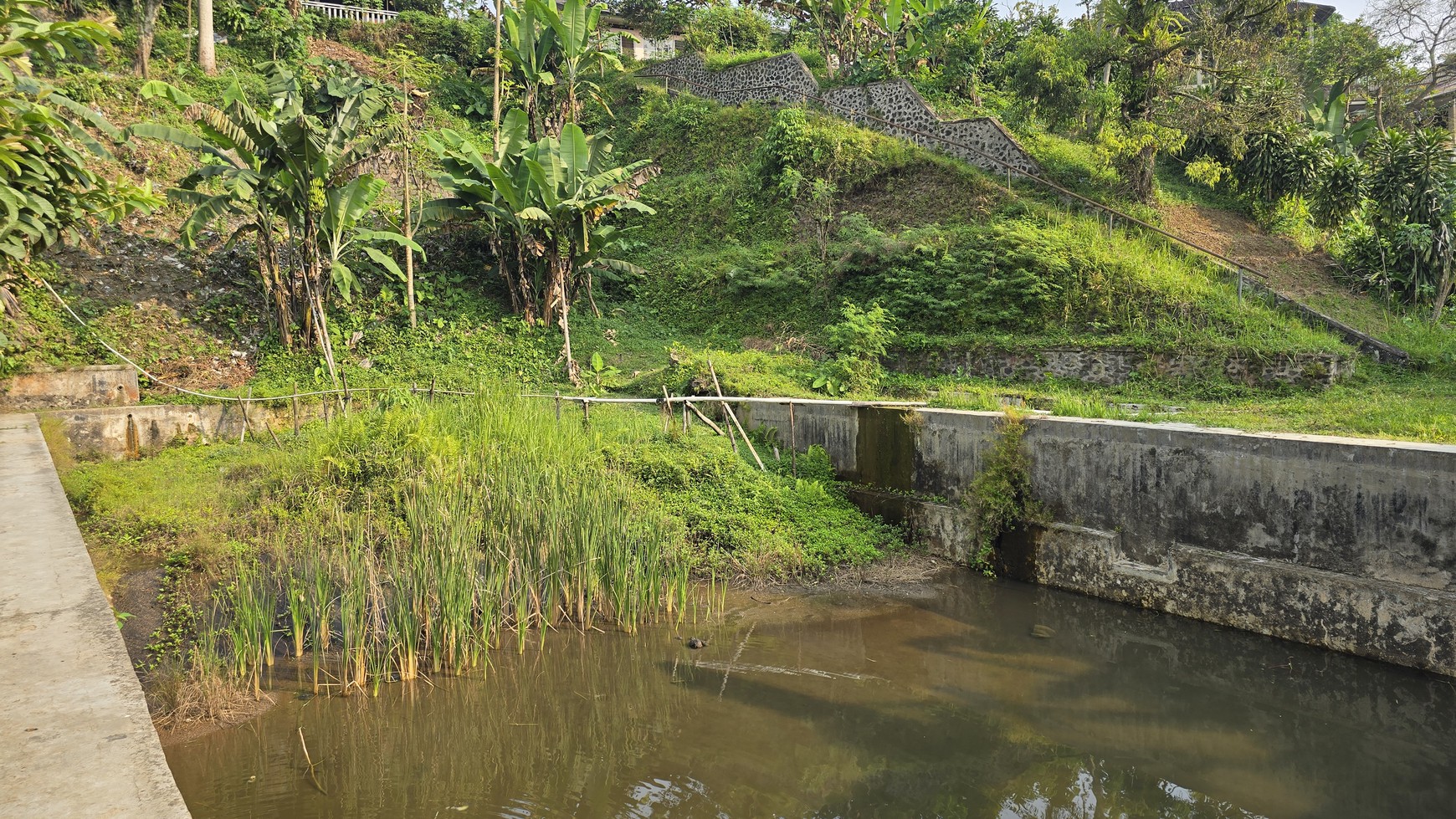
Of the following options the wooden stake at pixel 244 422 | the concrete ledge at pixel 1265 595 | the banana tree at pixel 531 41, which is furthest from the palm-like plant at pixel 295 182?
the concrete ledge at pixel 1265 595

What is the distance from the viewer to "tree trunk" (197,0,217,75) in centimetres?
1634

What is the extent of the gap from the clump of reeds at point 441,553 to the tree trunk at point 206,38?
41.9 feet

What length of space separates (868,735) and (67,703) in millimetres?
3752

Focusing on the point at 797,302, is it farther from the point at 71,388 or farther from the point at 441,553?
the point at 71,388

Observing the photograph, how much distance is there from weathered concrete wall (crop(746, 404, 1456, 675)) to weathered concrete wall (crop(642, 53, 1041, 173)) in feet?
26.4

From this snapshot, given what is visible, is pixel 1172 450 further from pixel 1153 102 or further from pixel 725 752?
pixel 1153 102

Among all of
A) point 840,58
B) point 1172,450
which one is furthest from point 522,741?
point 840,58

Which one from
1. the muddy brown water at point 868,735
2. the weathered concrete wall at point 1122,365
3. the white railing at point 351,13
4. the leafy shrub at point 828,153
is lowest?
the muddy brown water at point 868,735

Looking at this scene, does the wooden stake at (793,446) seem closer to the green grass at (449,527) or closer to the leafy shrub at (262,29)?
the green grass at (449,527)

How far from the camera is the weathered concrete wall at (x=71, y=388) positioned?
9.47m

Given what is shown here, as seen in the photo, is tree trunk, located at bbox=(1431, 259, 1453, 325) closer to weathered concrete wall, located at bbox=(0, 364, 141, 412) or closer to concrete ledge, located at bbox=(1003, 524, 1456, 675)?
concrete ledge, located at bbox=(1003, 524, 1456, 675)

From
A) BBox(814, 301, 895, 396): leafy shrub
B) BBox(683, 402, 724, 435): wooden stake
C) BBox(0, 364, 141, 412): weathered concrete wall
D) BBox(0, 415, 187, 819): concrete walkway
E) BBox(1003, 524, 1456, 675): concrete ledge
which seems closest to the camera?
BBox(0, 415, 187, 819): concrete walkway

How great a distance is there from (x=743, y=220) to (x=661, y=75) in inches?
326

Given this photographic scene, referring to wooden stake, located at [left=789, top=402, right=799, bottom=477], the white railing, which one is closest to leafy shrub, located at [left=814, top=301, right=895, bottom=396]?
wooden stake, located at [left=789, top=402, right=799, bottom=477]
